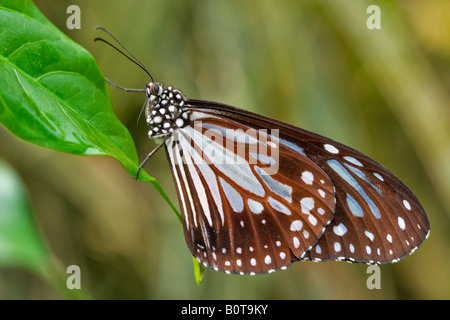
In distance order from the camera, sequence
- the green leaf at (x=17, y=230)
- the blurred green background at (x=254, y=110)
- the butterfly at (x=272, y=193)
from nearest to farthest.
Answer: the green leaf at (x=17, y=230) < the butterfly at (x=272, y=193) < the blurred green background at (x=254, y=110)

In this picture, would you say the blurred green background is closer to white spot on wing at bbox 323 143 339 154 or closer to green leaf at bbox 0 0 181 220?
white spot on wing at bbox 323 143 339 154

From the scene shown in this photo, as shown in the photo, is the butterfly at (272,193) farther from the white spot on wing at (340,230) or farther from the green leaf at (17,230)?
the green leaf at (17,230)

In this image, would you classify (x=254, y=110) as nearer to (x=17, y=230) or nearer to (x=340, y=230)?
(x=340, y=230)

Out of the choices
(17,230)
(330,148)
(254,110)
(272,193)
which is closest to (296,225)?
(272,193)

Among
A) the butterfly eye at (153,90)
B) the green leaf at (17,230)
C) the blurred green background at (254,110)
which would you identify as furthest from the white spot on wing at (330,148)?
the blurred green background at (254,110)

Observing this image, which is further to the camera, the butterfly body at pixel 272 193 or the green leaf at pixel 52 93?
the butterfly body at pixel 272 193

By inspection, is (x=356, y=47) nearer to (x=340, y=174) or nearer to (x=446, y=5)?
(x=446, y=5)

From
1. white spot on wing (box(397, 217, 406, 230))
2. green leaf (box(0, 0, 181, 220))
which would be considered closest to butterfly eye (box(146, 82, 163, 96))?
green leaf (box(0, 0, 181, 220))
